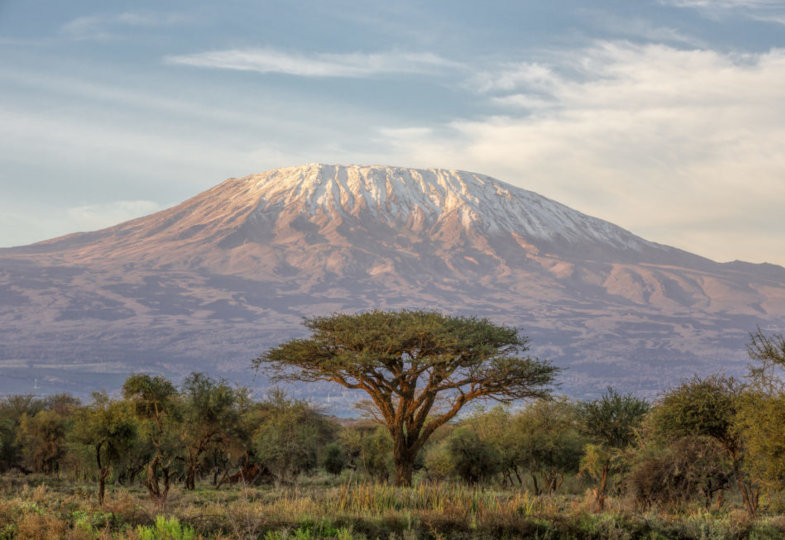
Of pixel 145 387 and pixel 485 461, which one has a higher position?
pixel 145 387

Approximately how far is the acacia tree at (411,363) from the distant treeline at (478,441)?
10.9 ft

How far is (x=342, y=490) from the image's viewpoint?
18250 mm

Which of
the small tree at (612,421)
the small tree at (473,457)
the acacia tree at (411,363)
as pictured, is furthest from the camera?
the small tree at (473,457)

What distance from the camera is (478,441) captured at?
159 ft

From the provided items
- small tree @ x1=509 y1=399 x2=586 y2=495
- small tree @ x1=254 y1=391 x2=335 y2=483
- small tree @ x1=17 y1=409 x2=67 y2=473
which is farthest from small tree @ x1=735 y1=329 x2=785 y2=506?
small tree @ x1=17 y1=409 x2=67 y2=473

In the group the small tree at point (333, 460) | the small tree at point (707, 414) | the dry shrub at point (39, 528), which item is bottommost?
the small tree at point (333, 460)

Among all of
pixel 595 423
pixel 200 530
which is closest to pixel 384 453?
pixel 595 423

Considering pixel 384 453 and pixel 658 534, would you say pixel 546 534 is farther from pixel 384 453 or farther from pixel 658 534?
pixel 384 453

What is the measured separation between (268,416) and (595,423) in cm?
2327

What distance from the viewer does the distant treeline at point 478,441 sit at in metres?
25.6

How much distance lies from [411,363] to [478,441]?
Answer: 16.8m

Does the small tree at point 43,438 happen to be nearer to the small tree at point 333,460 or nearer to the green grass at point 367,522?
the small tree at point 333,460

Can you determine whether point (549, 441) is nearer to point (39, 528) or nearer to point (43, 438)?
point (43, 438)

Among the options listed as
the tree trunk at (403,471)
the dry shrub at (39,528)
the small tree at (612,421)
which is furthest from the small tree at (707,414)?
the dry shrub at (39,528)
